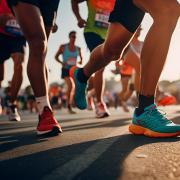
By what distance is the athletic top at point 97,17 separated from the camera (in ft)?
18.0

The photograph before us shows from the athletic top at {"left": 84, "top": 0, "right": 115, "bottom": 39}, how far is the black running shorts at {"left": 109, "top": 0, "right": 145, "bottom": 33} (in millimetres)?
2817

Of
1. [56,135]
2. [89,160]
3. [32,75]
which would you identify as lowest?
[56,135]

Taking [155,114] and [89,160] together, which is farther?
[155,114]

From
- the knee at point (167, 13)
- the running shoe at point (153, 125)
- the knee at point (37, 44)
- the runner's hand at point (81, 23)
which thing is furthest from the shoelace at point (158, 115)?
the runner's hand at point (81, 23)

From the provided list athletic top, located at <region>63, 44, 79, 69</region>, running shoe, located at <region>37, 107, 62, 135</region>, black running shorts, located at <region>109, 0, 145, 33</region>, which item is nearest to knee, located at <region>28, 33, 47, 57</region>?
running shoe, located at <region>37, 107, 62, 135</region>

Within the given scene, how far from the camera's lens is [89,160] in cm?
154

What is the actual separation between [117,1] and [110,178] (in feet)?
5.84

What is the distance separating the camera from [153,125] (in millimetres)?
2354

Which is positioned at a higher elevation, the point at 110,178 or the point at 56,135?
the point at 110,178

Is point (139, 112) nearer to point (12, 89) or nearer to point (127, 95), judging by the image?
point (12, 89)

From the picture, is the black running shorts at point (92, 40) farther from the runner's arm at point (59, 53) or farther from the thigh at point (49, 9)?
the runner's arm at point (59, 53)

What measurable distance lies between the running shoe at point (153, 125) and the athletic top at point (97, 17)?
3194 millimetres

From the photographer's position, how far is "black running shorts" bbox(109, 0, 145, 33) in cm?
261

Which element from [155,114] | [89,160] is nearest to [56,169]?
[89,160]
